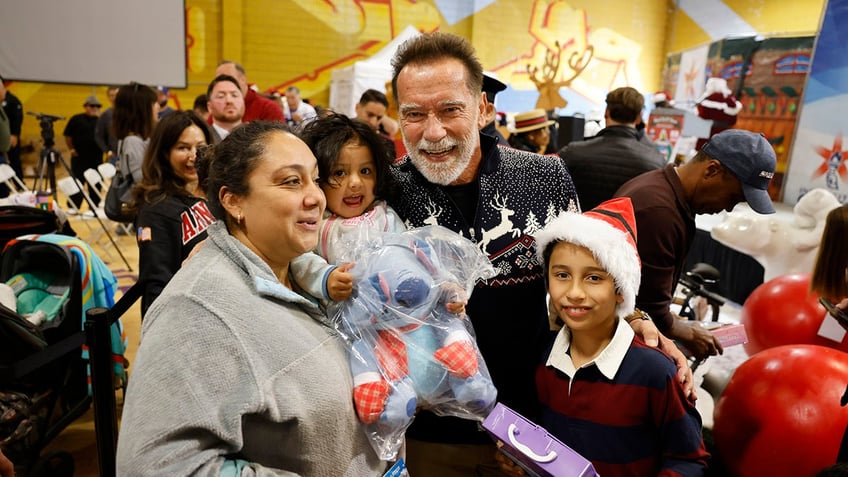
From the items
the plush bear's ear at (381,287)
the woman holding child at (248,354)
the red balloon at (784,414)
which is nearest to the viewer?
the woman holding child at (248,354)

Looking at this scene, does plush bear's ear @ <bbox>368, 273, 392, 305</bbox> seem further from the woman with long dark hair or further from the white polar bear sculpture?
the white polar bear sculpture

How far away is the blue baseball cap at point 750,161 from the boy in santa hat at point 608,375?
0.93 m

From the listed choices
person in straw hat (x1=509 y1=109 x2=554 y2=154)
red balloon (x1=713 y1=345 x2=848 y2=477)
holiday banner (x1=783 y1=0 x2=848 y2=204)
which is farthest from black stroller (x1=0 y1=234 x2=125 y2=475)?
holiday banner (x1=783 y1=0 x2=848 y2=204)

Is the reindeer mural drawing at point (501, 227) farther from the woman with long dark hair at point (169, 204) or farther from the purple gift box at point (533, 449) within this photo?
the woman with long dark hair at point (169, 204)

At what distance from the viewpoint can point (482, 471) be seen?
62.7 inches

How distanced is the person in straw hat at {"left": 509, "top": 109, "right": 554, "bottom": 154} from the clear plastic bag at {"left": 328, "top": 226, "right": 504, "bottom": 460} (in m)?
4.41

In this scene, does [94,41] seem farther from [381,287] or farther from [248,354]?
[248,354]

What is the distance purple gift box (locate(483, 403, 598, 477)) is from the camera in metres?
1.16

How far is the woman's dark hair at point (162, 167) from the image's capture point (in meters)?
2.67

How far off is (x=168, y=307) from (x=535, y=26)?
1423 centimetres

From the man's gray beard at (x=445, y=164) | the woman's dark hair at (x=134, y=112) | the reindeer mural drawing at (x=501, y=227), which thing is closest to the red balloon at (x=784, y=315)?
the reindeer mural drawing at (x=501, y=227)

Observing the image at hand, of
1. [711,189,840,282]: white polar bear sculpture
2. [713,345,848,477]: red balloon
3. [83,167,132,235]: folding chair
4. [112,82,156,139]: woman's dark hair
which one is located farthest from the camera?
[83,167,132,235]: folding chair

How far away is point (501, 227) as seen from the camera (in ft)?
5.34

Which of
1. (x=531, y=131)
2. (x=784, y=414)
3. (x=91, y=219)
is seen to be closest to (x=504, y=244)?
(x=784, y=414)
